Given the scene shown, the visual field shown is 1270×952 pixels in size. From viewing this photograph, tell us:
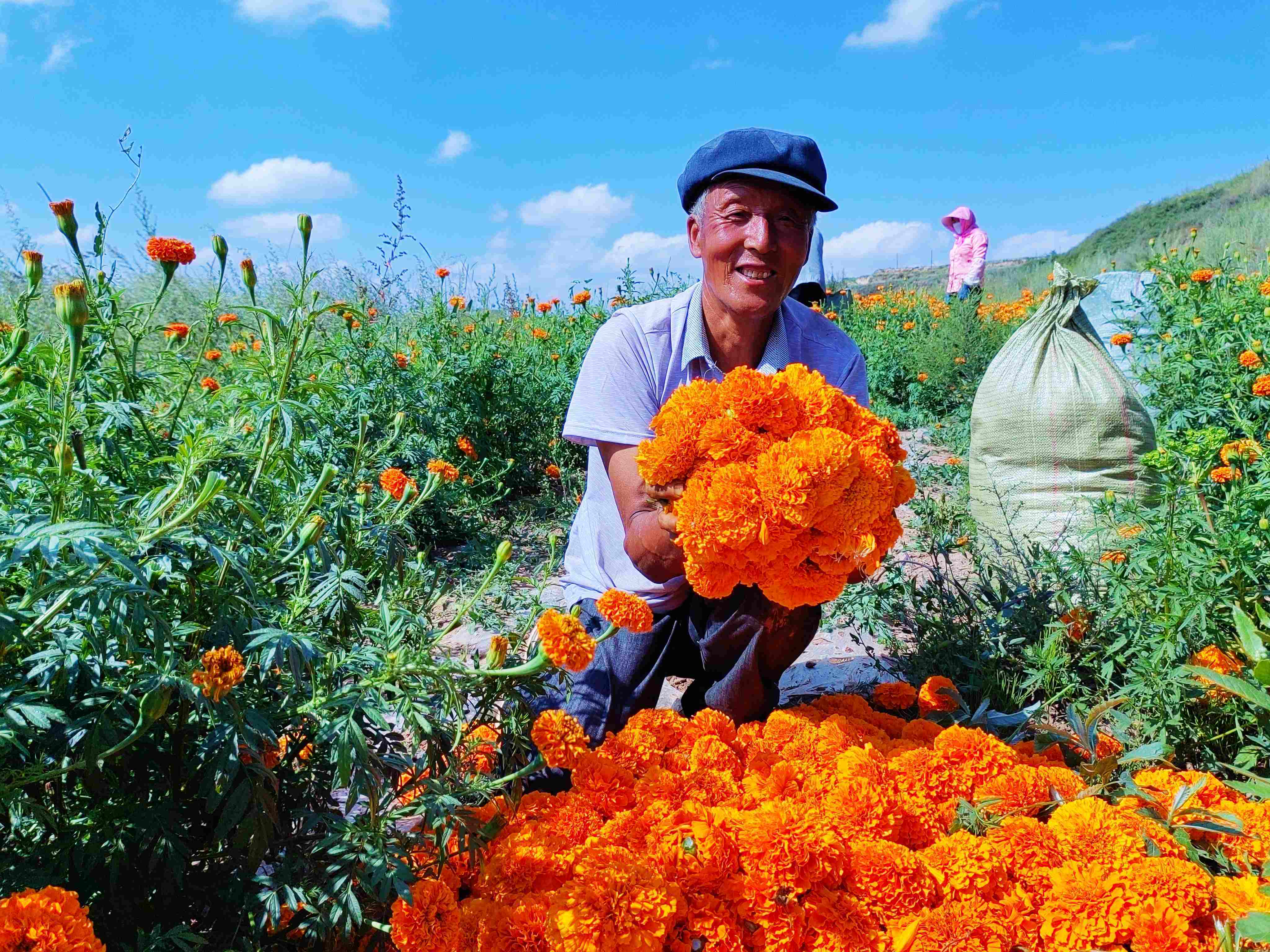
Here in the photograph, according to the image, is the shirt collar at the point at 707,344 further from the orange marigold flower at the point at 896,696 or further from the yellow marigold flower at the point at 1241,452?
the yellow marigold flower at the point at 1241,452

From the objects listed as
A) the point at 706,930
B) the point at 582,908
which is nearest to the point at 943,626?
the point at 706,930

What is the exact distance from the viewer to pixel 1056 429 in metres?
3.66

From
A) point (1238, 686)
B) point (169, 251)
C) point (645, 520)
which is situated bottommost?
point (1238, 686)

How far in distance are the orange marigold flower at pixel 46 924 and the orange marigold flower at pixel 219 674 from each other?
0.26 m

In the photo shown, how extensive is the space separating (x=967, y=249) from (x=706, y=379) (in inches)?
430

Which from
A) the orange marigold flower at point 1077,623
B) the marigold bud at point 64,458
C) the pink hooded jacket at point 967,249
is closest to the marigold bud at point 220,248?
the marigold bud at point 64,458

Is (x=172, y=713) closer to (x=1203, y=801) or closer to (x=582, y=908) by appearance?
(x=582, y=908)

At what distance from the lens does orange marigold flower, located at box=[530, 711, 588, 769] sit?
1563 mm

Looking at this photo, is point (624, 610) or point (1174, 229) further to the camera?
point (1174, 229)

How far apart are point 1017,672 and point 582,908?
192 cm

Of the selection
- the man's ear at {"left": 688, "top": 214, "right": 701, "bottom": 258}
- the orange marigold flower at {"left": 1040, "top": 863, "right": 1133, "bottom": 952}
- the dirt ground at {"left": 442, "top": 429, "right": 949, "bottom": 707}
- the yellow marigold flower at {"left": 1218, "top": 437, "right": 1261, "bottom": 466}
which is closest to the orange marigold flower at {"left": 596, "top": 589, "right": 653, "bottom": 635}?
the orange marigold flower at {"left": 1040, "top": 863, "right": 1133, "bottom": 952}

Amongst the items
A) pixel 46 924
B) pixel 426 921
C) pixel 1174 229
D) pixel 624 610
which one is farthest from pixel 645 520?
pixel 1174 229

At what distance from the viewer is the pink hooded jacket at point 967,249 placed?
464 inches

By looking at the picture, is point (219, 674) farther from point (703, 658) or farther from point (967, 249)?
point (967, 249)
